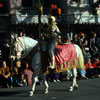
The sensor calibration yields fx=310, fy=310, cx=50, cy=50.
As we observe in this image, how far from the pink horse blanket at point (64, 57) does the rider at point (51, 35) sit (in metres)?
0.51

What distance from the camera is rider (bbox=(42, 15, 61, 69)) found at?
10.4m

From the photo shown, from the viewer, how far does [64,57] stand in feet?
37.4

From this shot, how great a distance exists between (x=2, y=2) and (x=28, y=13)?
2268 mm

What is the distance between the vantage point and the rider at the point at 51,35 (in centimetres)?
1045

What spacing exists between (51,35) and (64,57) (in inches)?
50.9

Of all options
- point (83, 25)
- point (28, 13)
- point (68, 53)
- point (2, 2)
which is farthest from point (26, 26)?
point (68, 53)

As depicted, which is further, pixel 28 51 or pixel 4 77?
pixel 4 77

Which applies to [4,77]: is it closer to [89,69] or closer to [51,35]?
[51,35]

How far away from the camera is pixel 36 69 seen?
10.6m

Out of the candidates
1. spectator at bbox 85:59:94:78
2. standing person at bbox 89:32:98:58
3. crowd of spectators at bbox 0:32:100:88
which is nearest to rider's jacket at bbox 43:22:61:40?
crowd of spectators at bbox 0:32:100:88

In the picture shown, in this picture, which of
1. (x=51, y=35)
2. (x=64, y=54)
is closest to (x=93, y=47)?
(x=64, y=54)

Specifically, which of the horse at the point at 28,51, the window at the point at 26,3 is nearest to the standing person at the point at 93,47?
the horse at the point at 28,51

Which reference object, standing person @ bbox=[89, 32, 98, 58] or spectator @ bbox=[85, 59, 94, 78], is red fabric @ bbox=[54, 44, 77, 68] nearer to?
spectator @ bbox=[85, 59, 94, 78]

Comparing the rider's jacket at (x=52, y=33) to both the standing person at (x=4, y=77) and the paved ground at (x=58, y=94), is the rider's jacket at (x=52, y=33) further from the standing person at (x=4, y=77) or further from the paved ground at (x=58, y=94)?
the standing person at (x=4, y=77)
